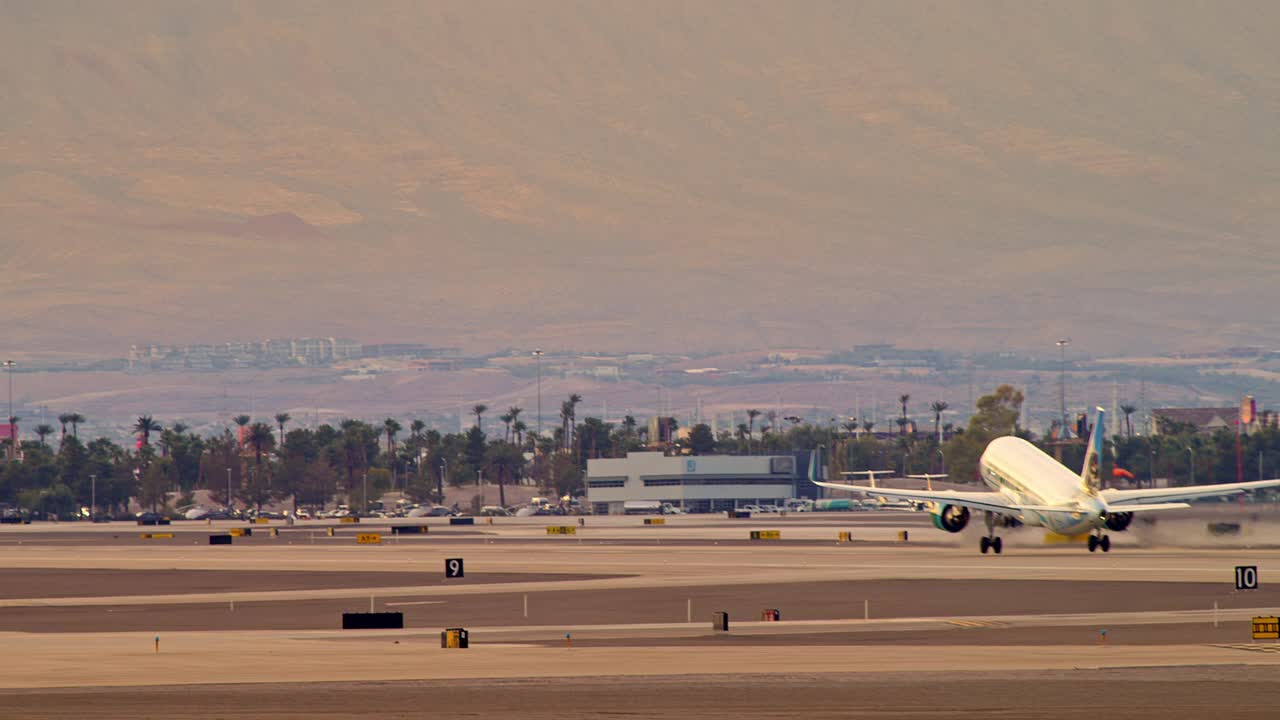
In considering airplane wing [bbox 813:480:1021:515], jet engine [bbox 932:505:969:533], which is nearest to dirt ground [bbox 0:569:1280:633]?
airplane wing [bbox 813:480:1021:515]

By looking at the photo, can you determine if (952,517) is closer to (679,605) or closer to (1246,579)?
(1246,579)

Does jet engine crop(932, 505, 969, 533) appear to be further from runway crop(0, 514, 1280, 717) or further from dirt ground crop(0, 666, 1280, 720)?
dirt ground crop(0, 666, 1280, 720)

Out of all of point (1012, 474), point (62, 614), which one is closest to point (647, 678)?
point (62, 614)

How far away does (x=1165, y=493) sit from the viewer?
102750 mm

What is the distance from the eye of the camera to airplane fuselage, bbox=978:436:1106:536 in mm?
94000

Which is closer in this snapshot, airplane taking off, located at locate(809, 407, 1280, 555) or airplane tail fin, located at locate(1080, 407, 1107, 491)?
airplane tail fin, located at locate(1080, 407, 1107, 491)

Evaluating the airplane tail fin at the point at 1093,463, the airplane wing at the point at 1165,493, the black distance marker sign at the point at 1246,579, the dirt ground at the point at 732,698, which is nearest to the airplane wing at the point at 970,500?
the airplane wing at the point at 1165,493

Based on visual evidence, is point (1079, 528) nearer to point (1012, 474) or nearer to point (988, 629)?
point (1012, 474)

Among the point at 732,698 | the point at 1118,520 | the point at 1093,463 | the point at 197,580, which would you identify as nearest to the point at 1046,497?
the point at 1093,463

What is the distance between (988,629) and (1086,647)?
6108mm

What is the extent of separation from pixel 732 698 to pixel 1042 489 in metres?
65.7

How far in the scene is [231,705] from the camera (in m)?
34.2

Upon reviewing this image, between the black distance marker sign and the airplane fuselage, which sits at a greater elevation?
the airplane fuselage

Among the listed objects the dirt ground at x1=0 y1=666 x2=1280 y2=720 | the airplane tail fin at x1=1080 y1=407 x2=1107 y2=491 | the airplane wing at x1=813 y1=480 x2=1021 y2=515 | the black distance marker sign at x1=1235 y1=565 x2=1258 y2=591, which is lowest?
the dirt ground at x1=0 y1=666 x2=1280 y2=720
